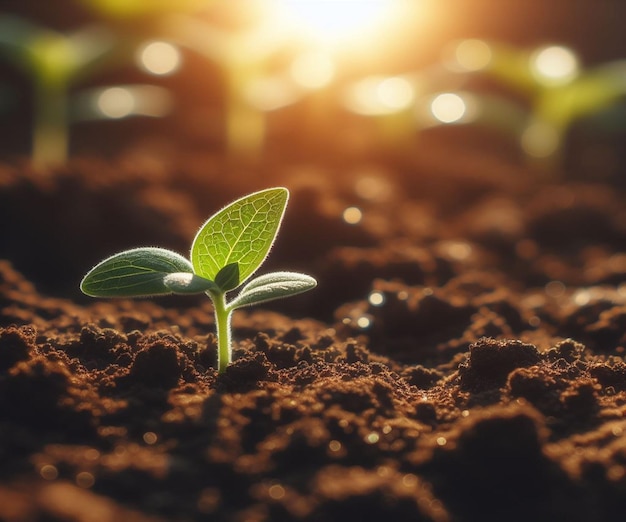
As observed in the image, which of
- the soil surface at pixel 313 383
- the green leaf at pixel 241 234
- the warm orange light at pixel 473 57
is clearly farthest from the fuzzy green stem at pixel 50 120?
the green leaf at pixel 241 234

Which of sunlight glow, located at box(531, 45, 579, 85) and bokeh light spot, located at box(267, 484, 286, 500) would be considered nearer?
bokeh light spot, located at box(267, 484, 286, 500)

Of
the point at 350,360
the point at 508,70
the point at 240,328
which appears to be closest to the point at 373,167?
the point at 508,70

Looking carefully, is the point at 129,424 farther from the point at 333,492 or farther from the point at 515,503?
the point at 515,503

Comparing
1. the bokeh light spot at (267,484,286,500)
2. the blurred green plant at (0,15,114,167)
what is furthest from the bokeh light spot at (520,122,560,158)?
the bokeh light spot at (267,484,286,500)

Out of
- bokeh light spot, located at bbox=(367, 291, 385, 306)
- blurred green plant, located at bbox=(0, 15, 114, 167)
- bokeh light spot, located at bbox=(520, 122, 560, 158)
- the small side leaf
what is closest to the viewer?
the small side leaf

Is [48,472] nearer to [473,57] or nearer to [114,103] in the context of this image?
[114,103]

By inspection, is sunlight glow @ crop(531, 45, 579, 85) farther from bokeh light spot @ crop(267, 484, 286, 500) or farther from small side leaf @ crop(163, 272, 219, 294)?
bokeh light spot @ crop(267, 484, 286, 500)

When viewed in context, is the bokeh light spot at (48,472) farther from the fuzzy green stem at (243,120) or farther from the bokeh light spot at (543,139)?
the bokeh light spot at (543,139)

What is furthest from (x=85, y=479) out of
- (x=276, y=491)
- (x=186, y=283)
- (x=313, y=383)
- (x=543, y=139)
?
(x=543, y=139)

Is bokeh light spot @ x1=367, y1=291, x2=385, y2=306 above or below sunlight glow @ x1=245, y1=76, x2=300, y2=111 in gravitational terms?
below
